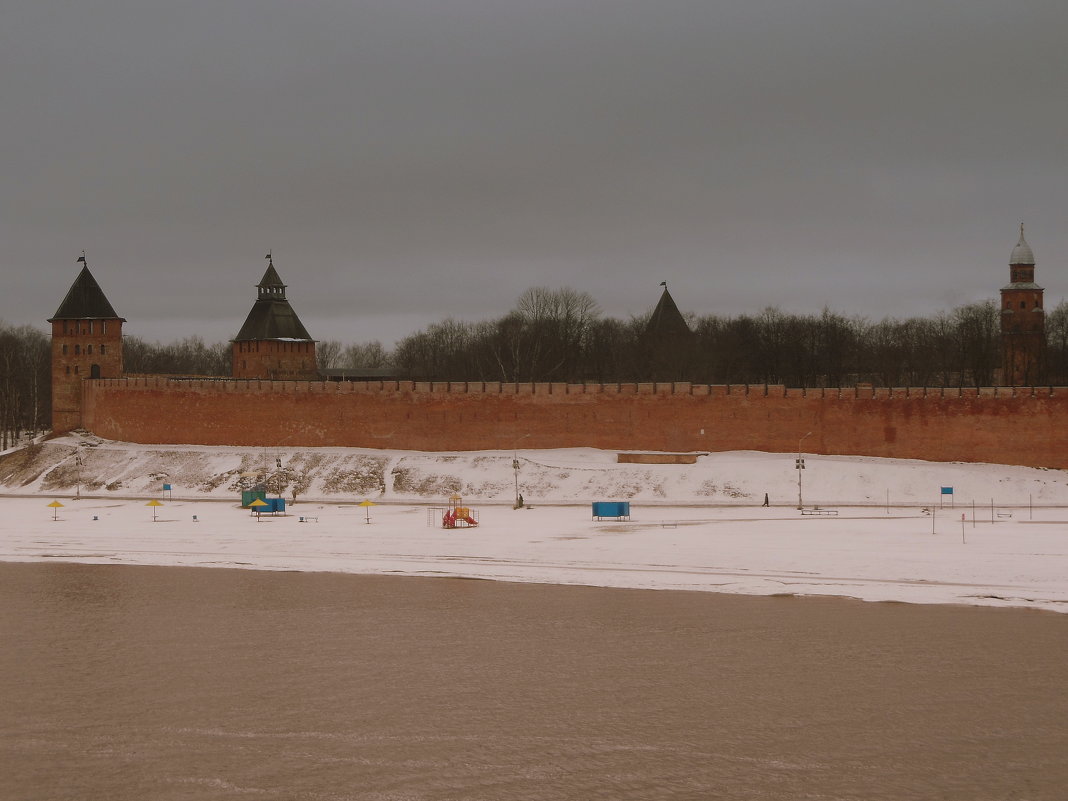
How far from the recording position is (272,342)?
6066 cm

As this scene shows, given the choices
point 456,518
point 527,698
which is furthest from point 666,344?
point 527,698

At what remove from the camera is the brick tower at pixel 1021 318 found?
212ft

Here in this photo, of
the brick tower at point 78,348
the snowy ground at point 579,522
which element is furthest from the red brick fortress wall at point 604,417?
the brick tower at point 78,348

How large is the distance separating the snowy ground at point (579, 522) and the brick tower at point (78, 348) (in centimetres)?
294

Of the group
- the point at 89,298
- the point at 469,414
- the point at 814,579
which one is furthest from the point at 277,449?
the point at 814,579

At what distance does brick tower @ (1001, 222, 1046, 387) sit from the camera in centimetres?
6450

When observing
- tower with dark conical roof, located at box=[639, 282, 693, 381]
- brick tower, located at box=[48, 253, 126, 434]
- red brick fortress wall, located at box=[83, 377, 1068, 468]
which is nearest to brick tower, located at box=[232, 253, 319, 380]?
brick tower, located at box=[48, 253, 126, 434]

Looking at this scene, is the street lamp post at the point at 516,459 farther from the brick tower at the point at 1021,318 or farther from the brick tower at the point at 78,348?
the brick tower at the point at 1021,318

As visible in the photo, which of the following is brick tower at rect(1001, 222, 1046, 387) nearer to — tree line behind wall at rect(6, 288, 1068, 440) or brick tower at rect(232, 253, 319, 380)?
tree line behind wall at rect(6, 288, 1068, 440)

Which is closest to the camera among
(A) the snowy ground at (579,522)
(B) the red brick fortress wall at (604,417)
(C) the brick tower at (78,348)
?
(A) the snowy ground at (579,522)

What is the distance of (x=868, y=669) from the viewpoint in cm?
1812

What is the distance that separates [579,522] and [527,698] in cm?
1789

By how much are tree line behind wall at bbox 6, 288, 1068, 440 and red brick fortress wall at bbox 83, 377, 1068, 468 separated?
479 inches

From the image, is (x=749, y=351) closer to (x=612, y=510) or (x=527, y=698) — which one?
(x=612, y=510)
